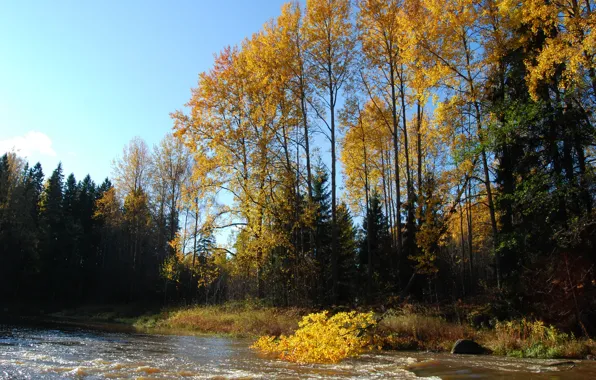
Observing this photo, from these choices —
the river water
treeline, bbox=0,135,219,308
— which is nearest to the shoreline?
the river water

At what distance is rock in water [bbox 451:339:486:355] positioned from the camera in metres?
11.4

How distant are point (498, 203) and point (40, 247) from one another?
39.4 meters

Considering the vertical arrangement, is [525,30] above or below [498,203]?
above

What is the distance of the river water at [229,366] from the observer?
7902 millimetres

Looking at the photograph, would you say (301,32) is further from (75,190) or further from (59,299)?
(75,190)

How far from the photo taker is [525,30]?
14578mm

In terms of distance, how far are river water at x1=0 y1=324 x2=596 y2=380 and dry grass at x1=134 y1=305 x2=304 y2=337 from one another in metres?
4.34

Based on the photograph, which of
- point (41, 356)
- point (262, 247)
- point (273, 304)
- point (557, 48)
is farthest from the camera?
point (273, 304)

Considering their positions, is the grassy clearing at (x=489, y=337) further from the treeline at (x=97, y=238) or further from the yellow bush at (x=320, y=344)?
the treeline at (x=97, y=238)

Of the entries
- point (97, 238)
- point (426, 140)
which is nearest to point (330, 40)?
point (426, 140)

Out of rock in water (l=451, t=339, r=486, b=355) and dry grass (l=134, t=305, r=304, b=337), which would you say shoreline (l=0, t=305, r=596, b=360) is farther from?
rock in water (l=451, t=339, r=486, b=355)

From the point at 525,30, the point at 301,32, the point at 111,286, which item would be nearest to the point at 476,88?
the point at 525,30

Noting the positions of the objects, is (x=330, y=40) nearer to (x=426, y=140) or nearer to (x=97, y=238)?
(x=426, y=140)

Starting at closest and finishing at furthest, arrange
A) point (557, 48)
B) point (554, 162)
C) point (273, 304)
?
point (557, 48), point (554, 162), point (273, 304)
